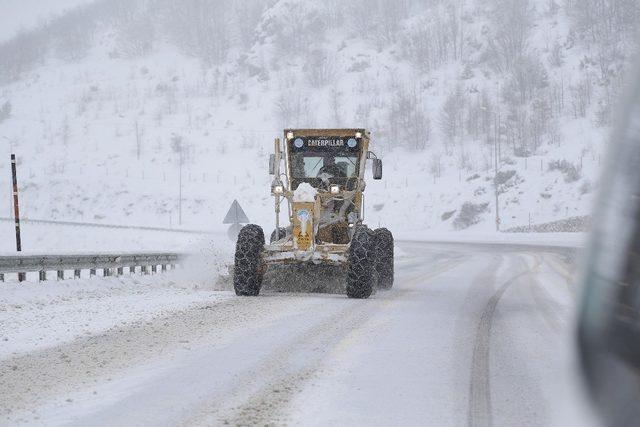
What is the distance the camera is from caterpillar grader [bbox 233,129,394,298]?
11.5 m

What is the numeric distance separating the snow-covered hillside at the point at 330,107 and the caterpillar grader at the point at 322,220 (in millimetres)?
34380

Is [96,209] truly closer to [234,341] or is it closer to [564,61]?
[564,61]

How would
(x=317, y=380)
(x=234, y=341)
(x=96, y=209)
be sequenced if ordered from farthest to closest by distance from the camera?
(x=96, y=209), (x=234, y=341), (x=317, y=380)

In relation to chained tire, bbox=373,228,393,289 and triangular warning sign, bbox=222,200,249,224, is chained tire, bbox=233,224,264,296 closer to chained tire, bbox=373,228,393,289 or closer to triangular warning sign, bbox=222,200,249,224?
chained tire, bbox=373,228,393,289

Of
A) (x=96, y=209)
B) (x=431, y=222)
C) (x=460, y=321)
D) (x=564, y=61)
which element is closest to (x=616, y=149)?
(x=460, y=321)

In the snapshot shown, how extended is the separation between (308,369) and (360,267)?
5348 millimetres

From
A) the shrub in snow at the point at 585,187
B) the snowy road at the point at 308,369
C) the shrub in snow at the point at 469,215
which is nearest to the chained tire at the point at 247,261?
the snowy road at the point at 308,369

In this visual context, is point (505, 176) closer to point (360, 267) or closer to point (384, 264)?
point (384, 264)

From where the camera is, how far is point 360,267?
36.1ft

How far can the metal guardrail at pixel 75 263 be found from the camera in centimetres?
1288

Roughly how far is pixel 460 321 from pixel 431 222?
5279 centimetres

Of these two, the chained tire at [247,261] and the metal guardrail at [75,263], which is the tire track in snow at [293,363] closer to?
the chained tire at [247,261]

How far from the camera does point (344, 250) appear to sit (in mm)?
11602

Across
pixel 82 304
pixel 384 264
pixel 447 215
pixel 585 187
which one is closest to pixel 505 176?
pixel 447 215
